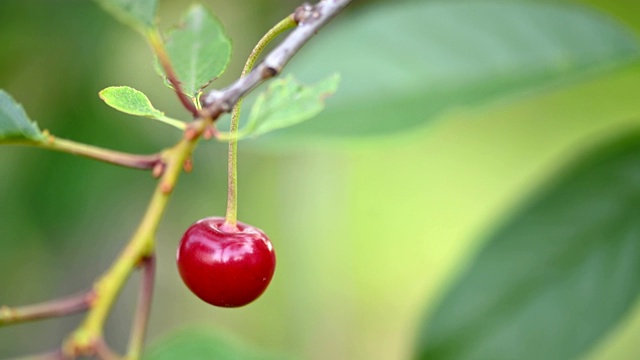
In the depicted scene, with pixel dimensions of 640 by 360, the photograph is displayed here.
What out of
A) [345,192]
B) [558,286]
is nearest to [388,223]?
[345,192]

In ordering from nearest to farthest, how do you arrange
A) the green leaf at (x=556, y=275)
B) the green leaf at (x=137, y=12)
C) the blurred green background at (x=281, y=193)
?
the green leaf at (x=137, y=12) → the green leaf at (x=556, y=275) → the blurred green background at (x=281, y=193)

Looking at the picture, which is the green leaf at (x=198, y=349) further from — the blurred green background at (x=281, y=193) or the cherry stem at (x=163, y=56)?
the cherry stem at (x=163, y=56)

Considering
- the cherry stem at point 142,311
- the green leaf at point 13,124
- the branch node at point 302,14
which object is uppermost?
the branch node at point 302,14

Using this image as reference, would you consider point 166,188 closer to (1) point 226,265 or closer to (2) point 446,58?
(1) point 226,265

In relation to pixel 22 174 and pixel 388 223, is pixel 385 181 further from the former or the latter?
pixel 22 174

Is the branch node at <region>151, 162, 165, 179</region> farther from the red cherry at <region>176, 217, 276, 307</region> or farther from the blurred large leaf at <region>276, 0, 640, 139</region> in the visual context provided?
the blurred large leaf at <region>276, 0, 640, 139</region>

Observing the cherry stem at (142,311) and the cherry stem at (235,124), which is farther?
the cherry stem at (142,311)

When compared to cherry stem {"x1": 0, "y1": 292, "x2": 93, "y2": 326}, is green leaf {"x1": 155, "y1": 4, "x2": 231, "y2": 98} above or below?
above

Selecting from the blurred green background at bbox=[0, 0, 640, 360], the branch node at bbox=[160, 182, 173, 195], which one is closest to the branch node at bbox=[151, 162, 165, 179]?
the branch node at bbox=[160, 182, 173, 195]

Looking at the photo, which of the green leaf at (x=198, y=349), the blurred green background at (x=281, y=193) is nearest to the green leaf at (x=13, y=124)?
the green leaf at (x=198, y=349)
